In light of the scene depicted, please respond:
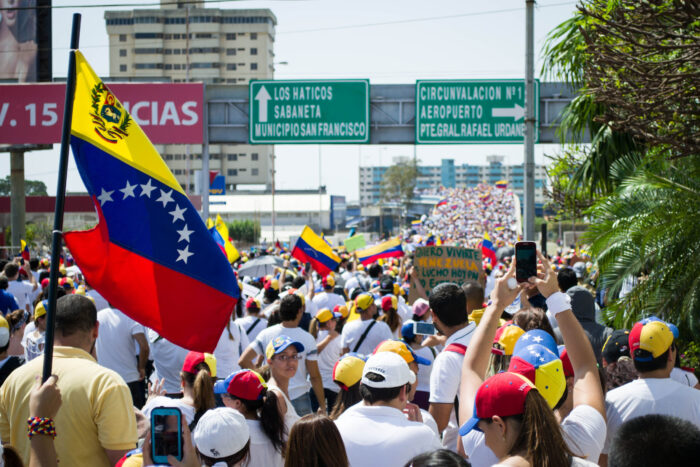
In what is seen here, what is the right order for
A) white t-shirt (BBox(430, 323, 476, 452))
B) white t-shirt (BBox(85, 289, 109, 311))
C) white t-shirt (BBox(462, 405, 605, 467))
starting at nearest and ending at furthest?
white t-shirt (BBox(462, 405, 605, 467)) < white t-shirt (BBox(430, 323, 476, 452)) < white t-shirt (BBox(85, 289, 109, 311))

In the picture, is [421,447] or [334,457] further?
[421,447]

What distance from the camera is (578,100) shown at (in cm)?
1086

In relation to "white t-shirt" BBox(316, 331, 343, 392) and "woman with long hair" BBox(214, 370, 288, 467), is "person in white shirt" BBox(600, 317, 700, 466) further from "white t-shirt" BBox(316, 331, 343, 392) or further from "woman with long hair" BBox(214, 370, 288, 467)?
"white t-shirt" BBox(316, 331, 343, 392)

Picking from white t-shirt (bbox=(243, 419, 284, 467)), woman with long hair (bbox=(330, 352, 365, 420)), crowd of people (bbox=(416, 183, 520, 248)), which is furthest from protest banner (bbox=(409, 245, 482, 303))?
crowd of people (bbox=(416, 183, 520, 248))

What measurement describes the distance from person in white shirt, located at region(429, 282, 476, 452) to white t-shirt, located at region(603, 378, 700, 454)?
964 mm

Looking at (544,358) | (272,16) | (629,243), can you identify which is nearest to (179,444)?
(544,358)

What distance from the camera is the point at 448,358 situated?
4.82 meters

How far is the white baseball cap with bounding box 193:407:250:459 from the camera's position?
3490 mm

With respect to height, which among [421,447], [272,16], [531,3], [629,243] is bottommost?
[421,447]

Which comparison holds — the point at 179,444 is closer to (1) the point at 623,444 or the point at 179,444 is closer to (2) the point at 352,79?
(1) the point at 623,444

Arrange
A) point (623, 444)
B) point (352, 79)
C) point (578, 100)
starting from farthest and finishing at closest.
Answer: point (352, 79), point (578, 100), point (623, 444)

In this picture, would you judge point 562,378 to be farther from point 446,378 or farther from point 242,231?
point 242,231

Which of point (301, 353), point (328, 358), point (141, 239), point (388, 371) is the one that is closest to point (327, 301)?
point (328, 358)

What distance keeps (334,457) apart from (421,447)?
0.52 metres
